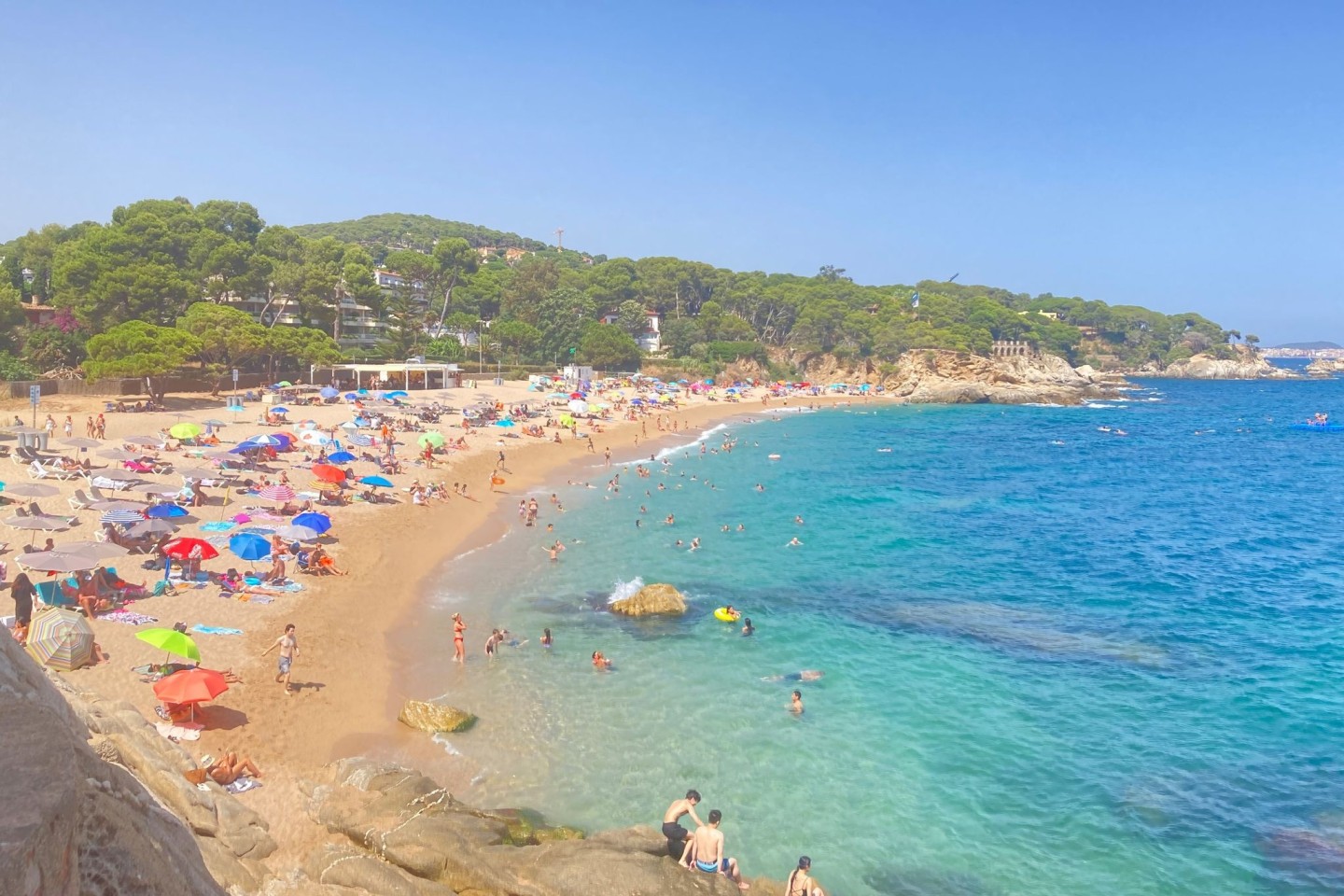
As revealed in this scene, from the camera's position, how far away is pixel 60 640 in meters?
13.4

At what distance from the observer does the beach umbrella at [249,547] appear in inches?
749

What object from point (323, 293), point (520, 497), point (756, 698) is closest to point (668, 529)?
point (520, 497)

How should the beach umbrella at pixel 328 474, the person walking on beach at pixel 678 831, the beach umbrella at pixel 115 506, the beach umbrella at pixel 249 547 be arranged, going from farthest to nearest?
the beach umbrella at pixel 328 474 → the beach umbrella at pixel 115 506 → the beach umbrella at pixel 249 547 → the person walking on beach at pixel 678 831

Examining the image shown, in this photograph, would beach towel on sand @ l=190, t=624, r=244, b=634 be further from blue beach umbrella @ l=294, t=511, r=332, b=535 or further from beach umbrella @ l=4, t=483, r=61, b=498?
beach umbrella @ l=4, t=483, r=61, b=498

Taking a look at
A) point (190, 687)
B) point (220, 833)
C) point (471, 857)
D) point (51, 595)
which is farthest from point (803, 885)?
point (51, 595)

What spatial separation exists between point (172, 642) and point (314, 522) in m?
7.99

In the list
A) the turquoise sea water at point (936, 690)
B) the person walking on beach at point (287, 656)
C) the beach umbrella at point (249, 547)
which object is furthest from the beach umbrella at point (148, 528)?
the turquoise sea water at point (936, 690)

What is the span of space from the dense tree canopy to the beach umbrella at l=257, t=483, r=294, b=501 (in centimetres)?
1766

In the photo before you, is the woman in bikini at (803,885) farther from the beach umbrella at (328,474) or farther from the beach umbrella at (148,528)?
the beach umbrella at (328,474)

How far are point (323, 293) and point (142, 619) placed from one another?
47.1 m

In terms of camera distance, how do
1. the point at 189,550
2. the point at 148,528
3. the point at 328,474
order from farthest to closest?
the point at 328,474 → the point at 148,528 → the point at 189,550

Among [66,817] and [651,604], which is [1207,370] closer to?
[651,604]

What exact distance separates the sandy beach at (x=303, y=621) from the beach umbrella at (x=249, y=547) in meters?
1.06

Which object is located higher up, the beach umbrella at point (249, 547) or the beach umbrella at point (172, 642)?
the beach umbrella at point (249, 547)
